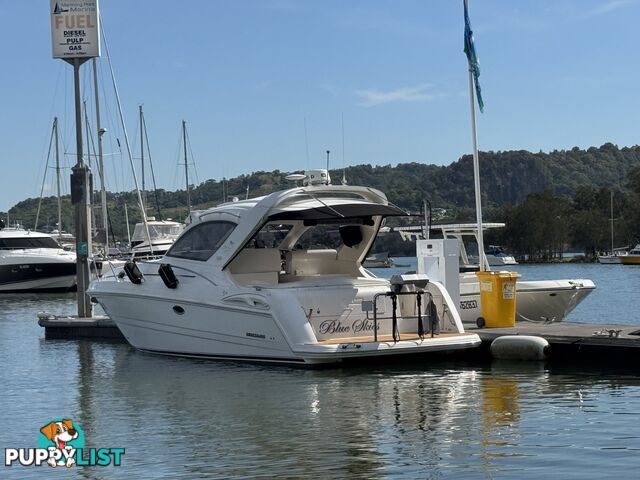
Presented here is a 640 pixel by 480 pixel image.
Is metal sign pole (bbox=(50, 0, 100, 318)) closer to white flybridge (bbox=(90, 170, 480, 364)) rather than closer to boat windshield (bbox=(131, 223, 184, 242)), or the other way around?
white flybridge (bbox=(90, 170, 480, 364))

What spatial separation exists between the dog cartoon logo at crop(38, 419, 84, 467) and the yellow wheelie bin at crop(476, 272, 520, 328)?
8.31 meters

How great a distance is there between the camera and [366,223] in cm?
2014

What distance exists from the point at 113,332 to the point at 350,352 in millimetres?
9315

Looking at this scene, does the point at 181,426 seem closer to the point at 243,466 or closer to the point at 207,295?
the point at 243,466

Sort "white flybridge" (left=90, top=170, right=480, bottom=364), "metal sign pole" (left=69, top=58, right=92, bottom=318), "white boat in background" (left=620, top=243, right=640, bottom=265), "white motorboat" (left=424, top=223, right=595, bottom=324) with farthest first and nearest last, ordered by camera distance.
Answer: "white boat in background" (left=620, top=243, right=640, bottom=265) → "metal sign pole" (left=69, top=58, right=92, bottom=318) → "white motorboat" (left=424, top=223, right=595, bottom=324) → "white flybridge" (left=90, top=170, right=480, bottom=364)

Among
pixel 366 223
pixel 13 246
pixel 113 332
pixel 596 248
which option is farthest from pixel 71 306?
pixel 596 248

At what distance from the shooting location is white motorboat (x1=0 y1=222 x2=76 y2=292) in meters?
54.5

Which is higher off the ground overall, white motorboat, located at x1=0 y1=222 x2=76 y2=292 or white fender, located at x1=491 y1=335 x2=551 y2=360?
white motorboat, located at x1=0 y1=222 x2=76 y2=292

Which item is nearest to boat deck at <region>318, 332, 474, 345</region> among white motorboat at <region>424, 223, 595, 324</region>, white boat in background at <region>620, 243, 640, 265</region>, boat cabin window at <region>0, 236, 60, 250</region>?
white motorboat at <region>424, 223, 595, 324</region>

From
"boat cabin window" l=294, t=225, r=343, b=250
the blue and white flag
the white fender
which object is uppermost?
the blue and white flag

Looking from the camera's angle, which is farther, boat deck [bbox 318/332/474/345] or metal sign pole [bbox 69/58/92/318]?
metal sign pole [bbox 69/58/92/318]

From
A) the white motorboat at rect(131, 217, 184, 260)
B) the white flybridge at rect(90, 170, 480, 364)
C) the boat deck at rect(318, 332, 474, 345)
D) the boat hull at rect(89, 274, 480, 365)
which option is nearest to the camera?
the boat hull at rect(89, 274, 480, 365)

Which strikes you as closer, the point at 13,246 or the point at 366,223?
the point at 366,223

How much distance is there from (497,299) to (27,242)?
42.0 m
